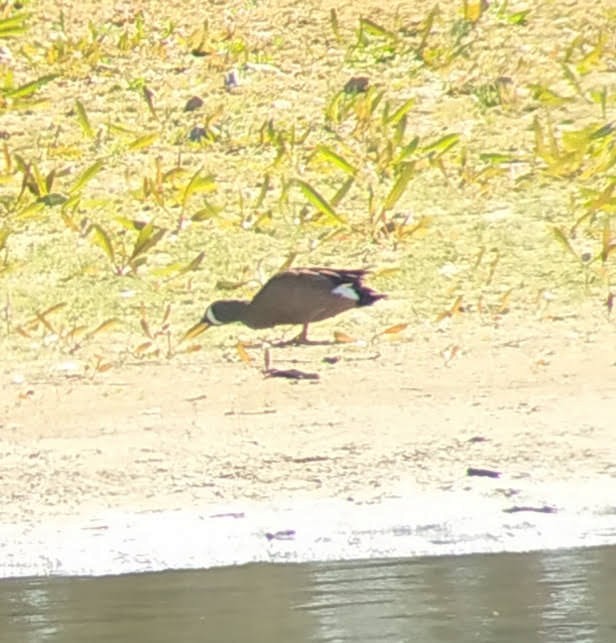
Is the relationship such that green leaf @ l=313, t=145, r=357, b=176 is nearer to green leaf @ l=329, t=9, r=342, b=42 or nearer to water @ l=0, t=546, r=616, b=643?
green leaf @ l=329, t=9, r=342, b=42

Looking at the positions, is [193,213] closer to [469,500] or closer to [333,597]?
[469,500]

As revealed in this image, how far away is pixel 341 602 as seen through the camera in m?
5.21

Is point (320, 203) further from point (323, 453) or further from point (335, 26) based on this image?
point (323, 453)

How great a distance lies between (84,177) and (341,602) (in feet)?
15.9

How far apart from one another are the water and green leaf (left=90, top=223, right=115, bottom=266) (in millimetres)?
3563

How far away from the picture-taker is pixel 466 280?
344 inches

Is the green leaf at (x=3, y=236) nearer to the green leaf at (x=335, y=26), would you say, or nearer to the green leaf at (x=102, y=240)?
the green leaf at (x=102, y=240)

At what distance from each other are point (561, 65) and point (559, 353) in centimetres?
366

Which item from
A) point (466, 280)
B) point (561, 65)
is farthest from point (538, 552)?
point (561, 65)

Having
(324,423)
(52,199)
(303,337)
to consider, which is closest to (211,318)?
(303,337)

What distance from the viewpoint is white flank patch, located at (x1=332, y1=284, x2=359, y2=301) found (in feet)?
25.8

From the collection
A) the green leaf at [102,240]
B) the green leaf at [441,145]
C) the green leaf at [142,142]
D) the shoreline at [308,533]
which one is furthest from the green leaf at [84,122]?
the shoreline at [308,533]

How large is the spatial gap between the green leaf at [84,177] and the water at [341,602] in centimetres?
438

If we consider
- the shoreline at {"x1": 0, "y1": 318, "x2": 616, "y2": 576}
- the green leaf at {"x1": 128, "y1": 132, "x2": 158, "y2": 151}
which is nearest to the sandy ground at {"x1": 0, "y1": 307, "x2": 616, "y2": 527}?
the shoreline at {"x1": 0, "y1": 318, "x2": 616, "y2": 576}
